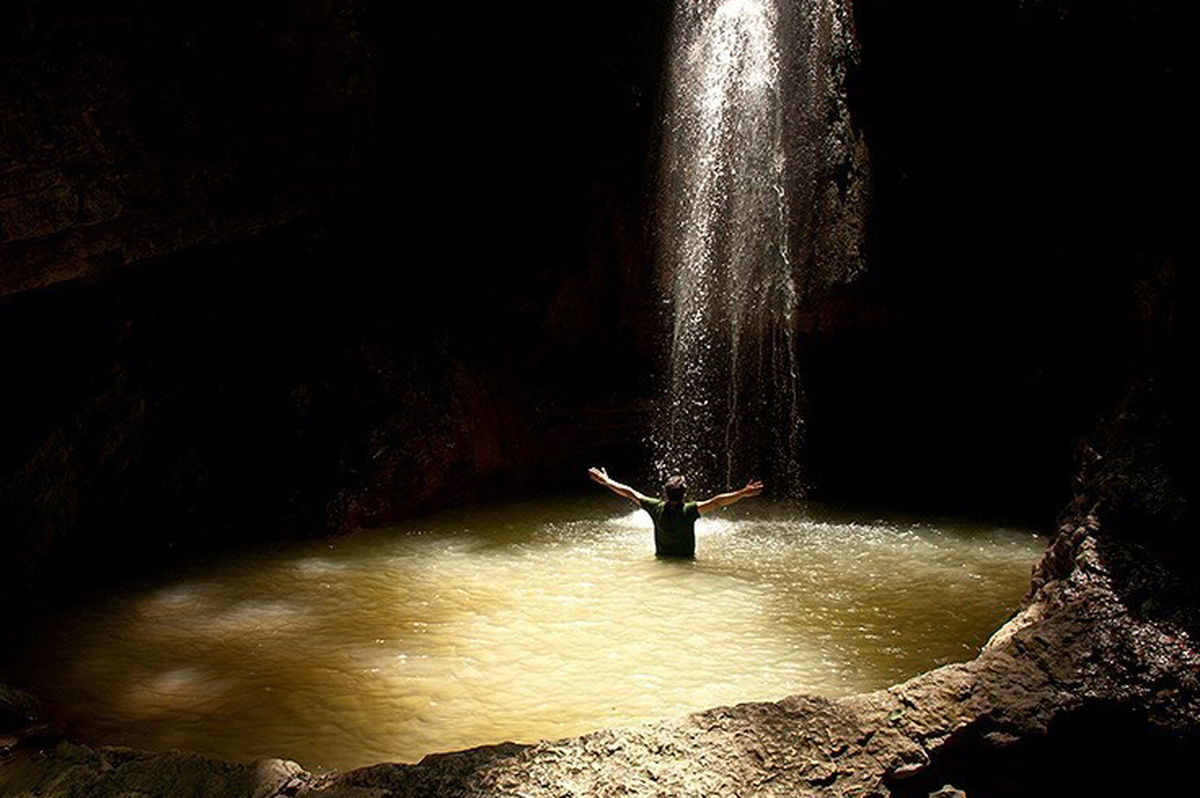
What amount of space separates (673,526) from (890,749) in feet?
12.5

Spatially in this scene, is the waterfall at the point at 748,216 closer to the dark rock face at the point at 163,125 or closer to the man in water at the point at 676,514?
the man in water at the point at 676,514

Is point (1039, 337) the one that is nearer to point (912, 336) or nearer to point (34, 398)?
point (912, 336)

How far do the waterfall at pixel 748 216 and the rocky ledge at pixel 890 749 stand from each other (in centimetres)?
648

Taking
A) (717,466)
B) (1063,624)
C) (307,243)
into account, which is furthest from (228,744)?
(717,466)

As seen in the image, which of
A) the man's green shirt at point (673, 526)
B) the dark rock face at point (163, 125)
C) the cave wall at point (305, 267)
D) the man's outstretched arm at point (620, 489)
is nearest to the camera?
the dark rock face at point (163, 125)

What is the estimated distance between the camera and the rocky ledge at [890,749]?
251cm

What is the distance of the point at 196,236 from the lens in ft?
22.8

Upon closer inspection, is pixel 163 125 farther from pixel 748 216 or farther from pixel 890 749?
pixel 890 749

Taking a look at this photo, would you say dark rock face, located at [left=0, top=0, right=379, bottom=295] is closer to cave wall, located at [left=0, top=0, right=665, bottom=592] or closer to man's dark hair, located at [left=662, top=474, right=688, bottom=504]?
cave wall, located at [left=0, top=0, right=665, bottom=592]

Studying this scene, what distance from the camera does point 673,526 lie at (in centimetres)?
641

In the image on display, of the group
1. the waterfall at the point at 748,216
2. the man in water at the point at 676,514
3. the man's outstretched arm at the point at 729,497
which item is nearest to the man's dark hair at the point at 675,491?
the man in water at the point at 676,514

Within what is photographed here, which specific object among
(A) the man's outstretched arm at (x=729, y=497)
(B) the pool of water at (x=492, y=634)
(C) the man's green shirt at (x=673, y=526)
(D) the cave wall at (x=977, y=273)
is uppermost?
(D) the cave wall at (x=977, y=273)

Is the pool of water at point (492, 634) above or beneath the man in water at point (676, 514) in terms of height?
beneath

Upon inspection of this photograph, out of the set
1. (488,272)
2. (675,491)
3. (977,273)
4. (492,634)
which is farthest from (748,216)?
(492,634)
